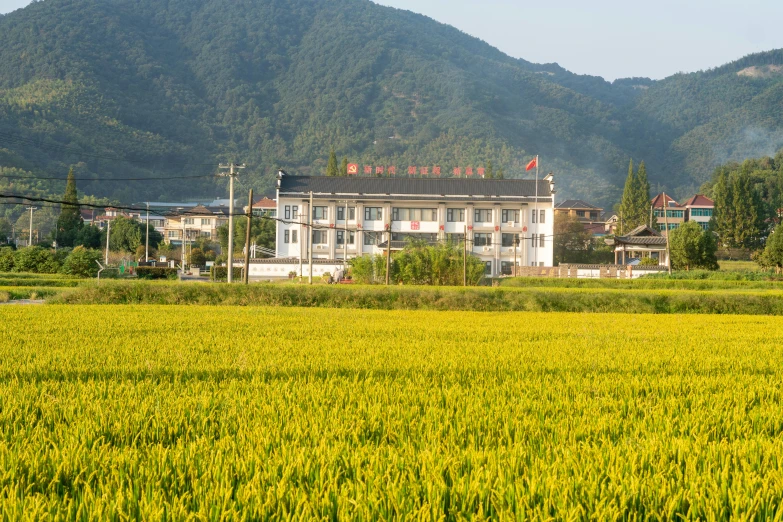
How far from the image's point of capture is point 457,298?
24391 mm

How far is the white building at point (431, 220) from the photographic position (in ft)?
201

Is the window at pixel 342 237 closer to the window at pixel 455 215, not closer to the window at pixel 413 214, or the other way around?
the window at pixel 413 214

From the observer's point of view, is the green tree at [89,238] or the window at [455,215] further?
the green tree at [89,238]

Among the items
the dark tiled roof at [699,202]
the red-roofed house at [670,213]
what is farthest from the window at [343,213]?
the red-roofed house at [670,213]

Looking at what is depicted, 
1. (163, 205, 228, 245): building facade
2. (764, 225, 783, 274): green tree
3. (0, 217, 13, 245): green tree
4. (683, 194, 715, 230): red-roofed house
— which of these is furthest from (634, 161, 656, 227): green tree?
(0, 217, 13, 245): green tree

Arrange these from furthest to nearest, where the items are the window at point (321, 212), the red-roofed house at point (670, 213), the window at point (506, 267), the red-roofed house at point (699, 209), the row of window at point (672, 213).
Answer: the row of window at point (672, 213), the red-roofed house at point (670, 213), the red-roofed house at point (699, 209), the window at point (321, 212), the window at point (506, 267)

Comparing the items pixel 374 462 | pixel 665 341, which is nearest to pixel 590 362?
pixel 665 341

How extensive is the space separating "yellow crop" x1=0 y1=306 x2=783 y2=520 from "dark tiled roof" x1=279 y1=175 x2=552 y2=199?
54488 millimetres

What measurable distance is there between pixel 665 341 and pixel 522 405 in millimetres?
7105

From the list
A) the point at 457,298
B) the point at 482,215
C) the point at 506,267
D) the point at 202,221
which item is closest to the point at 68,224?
the point at 482,215

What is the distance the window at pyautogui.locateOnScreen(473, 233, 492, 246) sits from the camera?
61688 mm

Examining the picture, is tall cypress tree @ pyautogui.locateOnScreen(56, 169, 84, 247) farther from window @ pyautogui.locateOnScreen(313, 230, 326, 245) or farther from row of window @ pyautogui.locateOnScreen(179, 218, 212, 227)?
row of window @ pyautogui.locateOnScreen(179, 218, 212, 227)

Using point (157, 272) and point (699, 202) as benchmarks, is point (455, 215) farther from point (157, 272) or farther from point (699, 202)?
point (699, 202)

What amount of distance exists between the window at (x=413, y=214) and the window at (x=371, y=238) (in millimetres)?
2054
